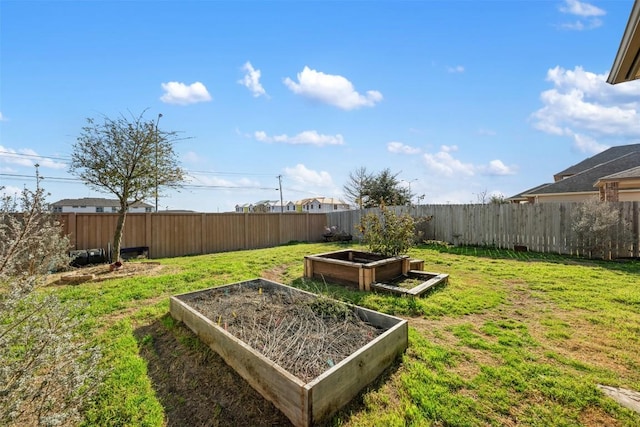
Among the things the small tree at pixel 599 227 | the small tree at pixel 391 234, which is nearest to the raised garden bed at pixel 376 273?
the small tree at pixel 391 234

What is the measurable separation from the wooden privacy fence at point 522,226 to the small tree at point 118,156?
32.7 ft

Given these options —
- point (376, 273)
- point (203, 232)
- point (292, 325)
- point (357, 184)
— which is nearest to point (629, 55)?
point (376, 273)

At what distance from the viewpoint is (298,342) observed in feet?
8.30

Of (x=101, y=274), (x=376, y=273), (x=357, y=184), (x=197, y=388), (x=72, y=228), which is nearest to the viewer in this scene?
(x=197, y=388)

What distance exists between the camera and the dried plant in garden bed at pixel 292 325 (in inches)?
90.0

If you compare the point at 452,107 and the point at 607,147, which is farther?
the point at 607,147

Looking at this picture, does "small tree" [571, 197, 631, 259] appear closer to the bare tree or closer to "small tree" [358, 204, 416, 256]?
"small tree" [358, 204, 416, 256]

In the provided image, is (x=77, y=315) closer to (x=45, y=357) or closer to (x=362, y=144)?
(x=45, y=357)

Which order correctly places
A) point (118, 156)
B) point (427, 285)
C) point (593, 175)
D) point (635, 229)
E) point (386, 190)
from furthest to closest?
point (386, 190) < point (593, 175) < point (635, 229) < point (118, 156) < point (427, 285)

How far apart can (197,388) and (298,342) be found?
0.91 metres

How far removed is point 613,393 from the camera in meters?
2.07

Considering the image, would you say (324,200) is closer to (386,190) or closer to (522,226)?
(386,190)

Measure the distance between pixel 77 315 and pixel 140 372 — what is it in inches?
78.1

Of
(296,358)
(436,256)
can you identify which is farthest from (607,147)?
(296,358)
